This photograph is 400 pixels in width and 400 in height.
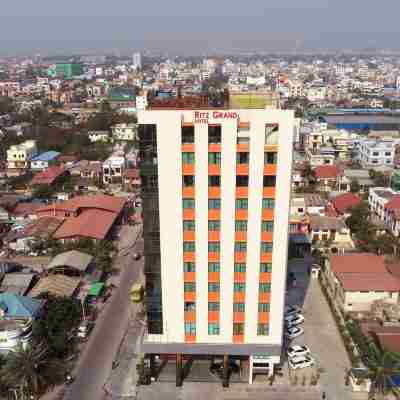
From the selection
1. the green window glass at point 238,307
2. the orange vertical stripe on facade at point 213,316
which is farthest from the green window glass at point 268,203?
the orange vertical stripe on facade at point 213,316

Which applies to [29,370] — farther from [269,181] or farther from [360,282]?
[360,282]

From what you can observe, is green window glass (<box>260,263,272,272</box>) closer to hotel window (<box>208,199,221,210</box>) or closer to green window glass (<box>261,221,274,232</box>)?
green window glass (<box>261,221,274,232</box>)

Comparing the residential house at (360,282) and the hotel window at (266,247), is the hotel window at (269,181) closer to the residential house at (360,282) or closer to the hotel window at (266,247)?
the hotel window at (266,247)

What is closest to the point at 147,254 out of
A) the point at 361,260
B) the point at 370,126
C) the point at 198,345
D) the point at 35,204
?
the point at 198,345

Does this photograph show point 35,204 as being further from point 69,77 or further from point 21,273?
point 69,77

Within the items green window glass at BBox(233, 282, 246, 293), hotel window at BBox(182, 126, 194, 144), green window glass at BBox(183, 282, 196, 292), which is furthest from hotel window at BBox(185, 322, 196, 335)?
hotel window at BBox(182, 126, 194, 144)
